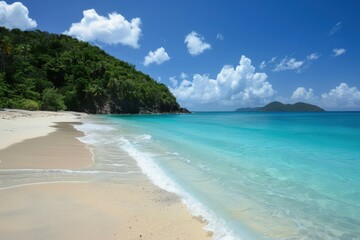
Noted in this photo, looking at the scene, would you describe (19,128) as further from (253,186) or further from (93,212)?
(253,186)

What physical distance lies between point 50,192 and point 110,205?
1.69 m

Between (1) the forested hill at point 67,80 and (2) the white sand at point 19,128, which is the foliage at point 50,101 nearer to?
(1) the forested hill at point 67,80

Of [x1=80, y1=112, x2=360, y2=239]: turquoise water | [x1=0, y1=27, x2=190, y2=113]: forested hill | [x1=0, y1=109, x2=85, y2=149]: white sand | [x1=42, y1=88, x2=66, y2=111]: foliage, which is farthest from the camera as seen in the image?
[x1=0, y1=27, x2=190, y2=113]: forested hill

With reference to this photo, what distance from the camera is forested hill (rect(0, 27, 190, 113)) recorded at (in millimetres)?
60875

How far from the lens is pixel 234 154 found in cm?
1374

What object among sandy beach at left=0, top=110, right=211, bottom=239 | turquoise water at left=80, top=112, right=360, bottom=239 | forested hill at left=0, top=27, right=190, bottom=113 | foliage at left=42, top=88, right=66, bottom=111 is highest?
forested hill at left=0, top=27, right=190, bottom=113

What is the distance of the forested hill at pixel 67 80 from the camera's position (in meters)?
60.9

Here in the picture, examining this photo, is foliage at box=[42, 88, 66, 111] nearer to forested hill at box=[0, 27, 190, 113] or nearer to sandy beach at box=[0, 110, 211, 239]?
forested hill at box=[0, 27, 190, 113]

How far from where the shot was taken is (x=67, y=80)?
8131 centimetres

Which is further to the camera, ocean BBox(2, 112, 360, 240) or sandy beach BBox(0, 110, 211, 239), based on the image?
ocean BBox(2, 112, 360, 240)

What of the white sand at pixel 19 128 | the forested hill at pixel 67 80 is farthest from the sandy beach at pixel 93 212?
the forested hill at pixel 67 80

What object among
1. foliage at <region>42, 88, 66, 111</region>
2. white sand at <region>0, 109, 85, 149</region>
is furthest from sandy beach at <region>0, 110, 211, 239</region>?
foliage at <region>42, 88, 66, 111</region>

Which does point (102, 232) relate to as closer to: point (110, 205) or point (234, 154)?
point (110, 205)

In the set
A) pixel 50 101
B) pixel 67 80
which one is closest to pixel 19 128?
pixel 50 101
